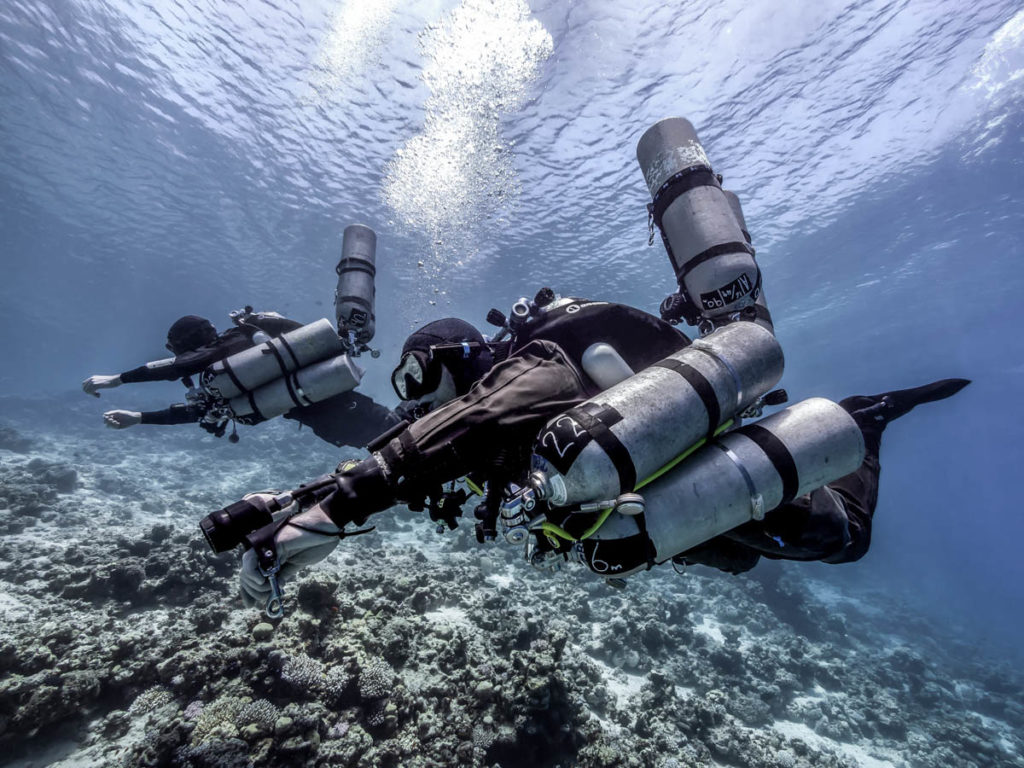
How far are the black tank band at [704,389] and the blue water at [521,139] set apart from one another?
47.5 ft

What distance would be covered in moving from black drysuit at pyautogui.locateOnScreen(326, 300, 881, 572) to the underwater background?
299 cm

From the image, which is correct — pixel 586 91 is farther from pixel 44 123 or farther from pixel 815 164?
pixel 44 123

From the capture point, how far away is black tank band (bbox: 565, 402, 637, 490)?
7.82 feet

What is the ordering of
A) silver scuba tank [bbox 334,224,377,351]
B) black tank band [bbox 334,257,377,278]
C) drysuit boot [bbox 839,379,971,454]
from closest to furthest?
1. drysuit boot [bbox 839,379,971,454]
2. silver scuba tank [bbox 334,224,377,351]
3. black tank band [bbox 334,257,377,278]

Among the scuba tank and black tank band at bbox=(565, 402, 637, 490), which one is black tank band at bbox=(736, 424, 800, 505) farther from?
the scuba tank

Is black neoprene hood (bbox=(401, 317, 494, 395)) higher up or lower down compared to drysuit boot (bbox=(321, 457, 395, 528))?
higher up

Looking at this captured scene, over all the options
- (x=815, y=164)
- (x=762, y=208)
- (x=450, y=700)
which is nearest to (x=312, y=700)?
(x=450, y=700)

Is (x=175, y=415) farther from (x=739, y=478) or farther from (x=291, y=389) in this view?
Result: (x=739, y=478)

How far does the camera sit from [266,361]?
6398 millimetres

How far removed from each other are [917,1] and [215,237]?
4182 centimetres

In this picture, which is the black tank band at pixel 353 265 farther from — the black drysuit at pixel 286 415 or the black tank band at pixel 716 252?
the black tank band at pixel 716 252

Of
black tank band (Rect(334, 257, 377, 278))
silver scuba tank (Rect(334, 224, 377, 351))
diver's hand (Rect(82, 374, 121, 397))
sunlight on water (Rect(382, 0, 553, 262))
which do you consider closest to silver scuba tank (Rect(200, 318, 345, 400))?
silver scuba tank (Rect(334, 224, 377, 351))

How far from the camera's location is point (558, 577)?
11922mm

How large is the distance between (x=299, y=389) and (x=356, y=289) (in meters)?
2.13
